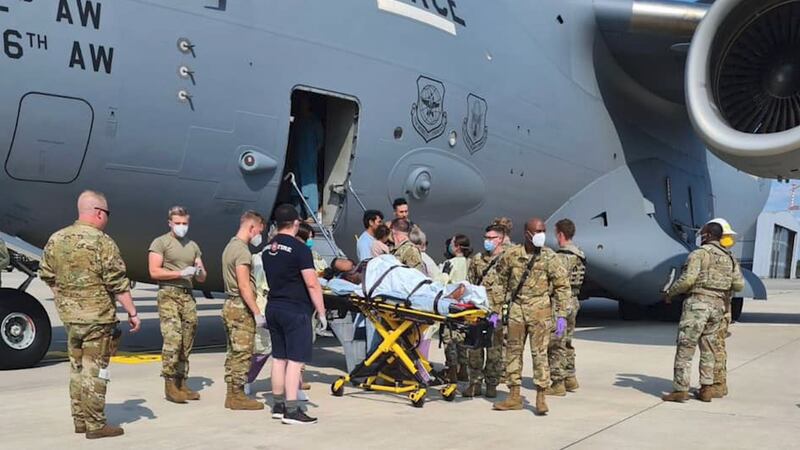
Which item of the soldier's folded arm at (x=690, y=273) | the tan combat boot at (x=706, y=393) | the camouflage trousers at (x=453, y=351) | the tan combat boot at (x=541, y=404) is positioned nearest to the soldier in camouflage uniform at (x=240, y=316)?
the camouflage trousers at (x=453, y=351)

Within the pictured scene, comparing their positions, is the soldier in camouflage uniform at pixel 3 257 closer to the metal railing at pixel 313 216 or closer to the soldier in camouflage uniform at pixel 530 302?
the metal railing at pixel 313 216

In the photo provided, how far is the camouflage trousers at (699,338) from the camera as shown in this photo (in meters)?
6.92

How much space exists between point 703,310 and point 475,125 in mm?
3964

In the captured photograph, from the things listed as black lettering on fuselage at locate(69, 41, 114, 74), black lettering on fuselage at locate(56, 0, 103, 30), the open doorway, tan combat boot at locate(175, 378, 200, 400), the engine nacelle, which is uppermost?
the engine nacelle

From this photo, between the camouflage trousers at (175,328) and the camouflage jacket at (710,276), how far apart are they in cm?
385

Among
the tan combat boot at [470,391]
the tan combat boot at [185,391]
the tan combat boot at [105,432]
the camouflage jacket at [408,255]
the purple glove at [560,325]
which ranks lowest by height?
the tan combat boot at [105,432]

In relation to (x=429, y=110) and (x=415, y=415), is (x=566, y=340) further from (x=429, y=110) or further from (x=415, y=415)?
(x=429, y=110)

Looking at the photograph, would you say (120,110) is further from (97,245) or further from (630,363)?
(630,363)

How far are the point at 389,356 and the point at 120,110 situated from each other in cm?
299

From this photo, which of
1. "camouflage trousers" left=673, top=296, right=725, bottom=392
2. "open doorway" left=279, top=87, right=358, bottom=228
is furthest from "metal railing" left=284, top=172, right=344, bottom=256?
"camouflage trousers" left=673, top=296, right=725, bottom=392

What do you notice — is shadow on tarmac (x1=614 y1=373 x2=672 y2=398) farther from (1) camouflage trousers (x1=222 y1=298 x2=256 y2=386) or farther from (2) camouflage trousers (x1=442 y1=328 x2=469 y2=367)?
(1) camouflage trousers (x1=222 y1=298 x2=256 y2=386)

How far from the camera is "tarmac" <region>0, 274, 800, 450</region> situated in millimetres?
5332

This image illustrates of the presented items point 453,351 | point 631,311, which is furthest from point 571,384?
point 631,311

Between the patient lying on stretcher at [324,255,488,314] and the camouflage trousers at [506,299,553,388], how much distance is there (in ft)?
0.88
